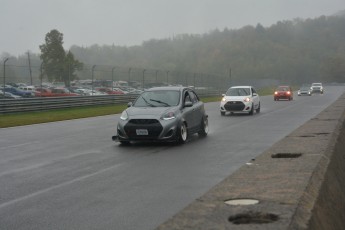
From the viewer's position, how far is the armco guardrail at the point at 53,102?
27906 mm

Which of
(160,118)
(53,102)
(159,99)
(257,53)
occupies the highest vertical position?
(257,53)

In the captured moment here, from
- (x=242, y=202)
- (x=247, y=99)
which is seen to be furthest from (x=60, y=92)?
(x=242, y=202)

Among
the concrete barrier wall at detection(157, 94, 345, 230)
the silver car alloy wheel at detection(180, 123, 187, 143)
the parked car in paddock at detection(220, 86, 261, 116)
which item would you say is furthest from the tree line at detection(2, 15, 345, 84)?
the concrete barrier wall at detection(157, 94, 345, 230)

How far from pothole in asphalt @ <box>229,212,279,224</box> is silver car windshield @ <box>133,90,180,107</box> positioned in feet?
33.3

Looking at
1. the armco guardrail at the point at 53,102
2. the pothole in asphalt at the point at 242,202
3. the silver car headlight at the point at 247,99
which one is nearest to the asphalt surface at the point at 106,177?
the pothole in asphalt at the point at 242,202

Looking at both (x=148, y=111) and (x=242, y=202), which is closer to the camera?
(x=242, y=202)

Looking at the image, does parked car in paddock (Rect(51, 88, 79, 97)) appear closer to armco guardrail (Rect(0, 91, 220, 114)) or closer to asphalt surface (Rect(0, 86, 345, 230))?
armco guardrail (Rect(0, 91, 220, 114))

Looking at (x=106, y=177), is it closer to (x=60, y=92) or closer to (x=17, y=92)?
(x=17, y=92)

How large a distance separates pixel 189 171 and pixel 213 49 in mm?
155475

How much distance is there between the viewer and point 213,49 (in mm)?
162875

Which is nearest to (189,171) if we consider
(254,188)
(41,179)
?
(41,179)

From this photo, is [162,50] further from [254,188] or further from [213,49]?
[254,188]

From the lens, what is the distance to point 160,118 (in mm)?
13383

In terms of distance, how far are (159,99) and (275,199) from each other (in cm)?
1006
